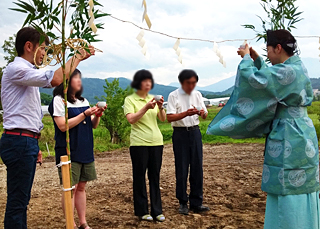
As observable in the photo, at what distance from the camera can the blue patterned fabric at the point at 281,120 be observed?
259cm

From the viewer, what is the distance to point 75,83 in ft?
10.7

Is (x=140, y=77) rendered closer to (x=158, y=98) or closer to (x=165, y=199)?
(x=158, y=98)

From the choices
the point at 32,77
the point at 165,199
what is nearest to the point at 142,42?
the point at 32,77

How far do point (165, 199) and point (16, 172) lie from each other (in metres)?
2.66

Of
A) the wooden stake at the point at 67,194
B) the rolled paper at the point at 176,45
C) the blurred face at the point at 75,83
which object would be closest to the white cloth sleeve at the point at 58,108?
the blurred face at the point at 75,83

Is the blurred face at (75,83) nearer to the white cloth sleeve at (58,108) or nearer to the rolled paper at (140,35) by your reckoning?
the white cloth sleeve at (58,108)

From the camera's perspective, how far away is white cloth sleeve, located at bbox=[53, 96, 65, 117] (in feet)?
10.3

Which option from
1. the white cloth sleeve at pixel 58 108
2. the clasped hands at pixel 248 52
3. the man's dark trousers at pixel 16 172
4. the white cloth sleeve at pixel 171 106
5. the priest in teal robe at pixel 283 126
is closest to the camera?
the man's dark trousers at pixel 16 172

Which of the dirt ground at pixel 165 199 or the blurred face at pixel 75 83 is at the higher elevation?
the blurred face at pixel 75 83

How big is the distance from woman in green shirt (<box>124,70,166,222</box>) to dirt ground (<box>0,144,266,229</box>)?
0.72ft

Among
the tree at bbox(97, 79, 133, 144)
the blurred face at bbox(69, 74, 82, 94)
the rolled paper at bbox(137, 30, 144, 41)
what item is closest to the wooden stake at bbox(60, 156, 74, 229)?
the blurred face at bbox(69, 74, 82, 94)

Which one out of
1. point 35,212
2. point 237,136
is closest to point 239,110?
point 237,136

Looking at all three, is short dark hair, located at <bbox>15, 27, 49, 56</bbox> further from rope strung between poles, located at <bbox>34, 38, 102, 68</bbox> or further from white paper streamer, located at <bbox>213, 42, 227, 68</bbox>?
white paper streamer, located at <bbox>213, 42, 227, 68</bbox>

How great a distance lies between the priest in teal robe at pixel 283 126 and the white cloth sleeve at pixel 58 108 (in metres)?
1.47
